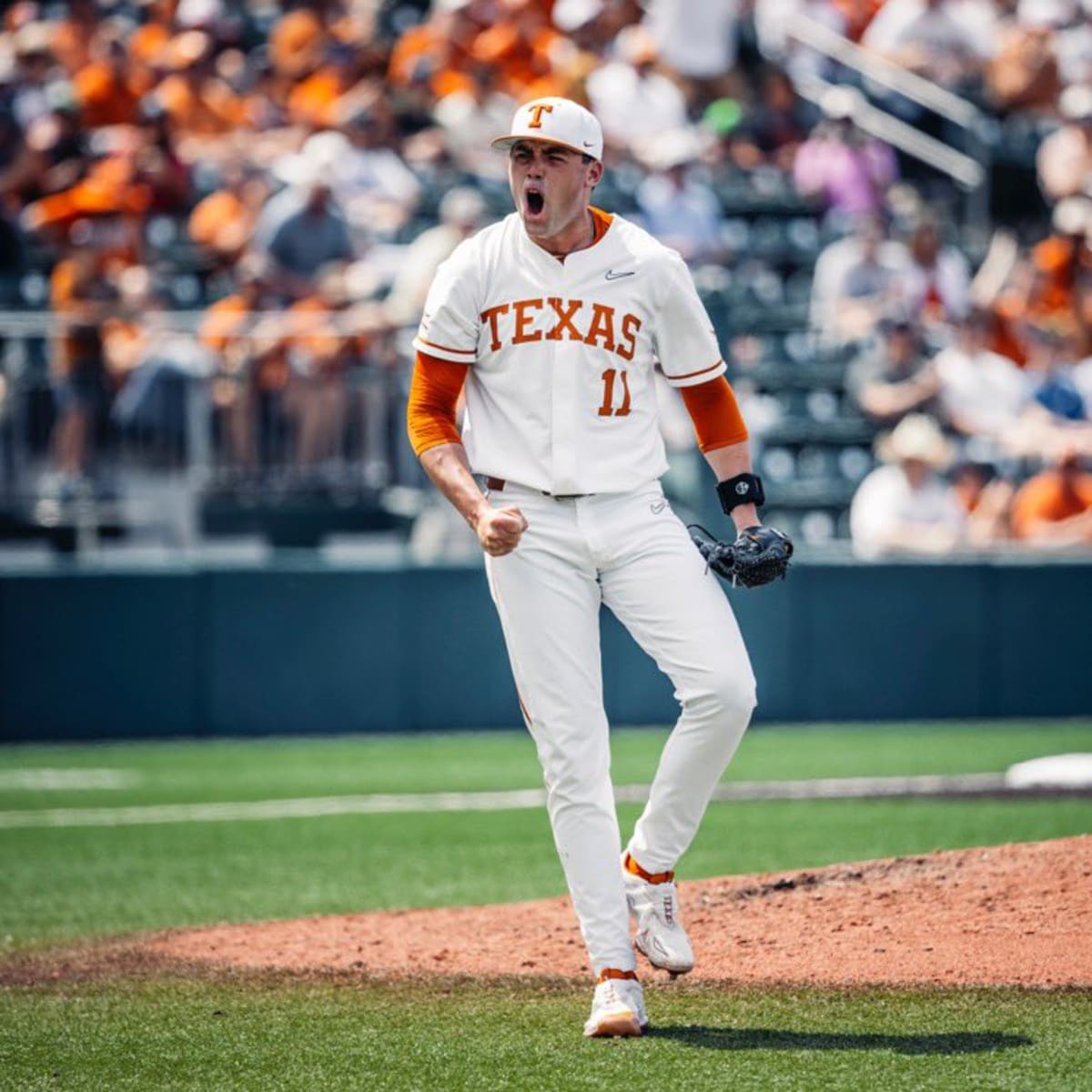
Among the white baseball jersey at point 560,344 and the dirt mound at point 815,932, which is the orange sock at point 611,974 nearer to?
the dirt mound at point 815,932

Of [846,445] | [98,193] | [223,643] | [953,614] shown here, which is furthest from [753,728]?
[98,193]

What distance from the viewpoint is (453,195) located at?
14391 millimetres

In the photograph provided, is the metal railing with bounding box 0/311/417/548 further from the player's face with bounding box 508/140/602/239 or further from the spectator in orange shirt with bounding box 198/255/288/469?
the player's face with bounding box 508/140/602/239

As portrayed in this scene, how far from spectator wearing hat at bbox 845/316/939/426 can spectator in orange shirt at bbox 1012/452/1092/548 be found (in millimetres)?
993

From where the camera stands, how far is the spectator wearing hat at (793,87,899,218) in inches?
625

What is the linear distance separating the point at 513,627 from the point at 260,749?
295 inches

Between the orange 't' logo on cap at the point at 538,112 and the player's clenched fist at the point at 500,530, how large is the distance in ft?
3.10

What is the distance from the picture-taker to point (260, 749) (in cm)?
1252

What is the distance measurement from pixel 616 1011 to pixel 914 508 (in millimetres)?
8794

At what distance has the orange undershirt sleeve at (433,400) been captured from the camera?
5332 millimetres

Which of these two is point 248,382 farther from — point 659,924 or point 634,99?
point 659,924

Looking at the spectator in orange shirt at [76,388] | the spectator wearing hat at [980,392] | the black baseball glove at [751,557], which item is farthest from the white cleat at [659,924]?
the spectator wearing hat at [980,392]

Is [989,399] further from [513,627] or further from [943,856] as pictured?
[513,627]

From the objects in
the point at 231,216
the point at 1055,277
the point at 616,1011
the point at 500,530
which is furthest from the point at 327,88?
the point at 616,1011
